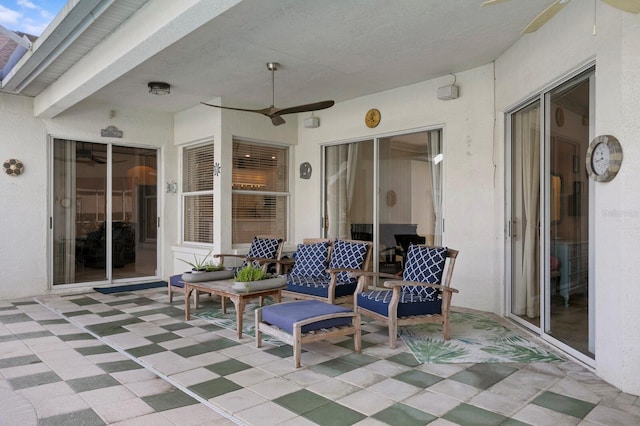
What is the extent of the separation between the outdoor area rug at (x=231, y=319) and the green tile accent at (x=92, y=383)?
1.35 meters

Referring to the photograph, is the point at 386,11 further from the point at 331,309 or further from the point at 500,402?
the point at 500,402

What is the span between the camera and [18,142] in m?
6.05

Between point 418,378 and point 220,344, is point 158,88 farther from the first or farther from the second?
point 418,378

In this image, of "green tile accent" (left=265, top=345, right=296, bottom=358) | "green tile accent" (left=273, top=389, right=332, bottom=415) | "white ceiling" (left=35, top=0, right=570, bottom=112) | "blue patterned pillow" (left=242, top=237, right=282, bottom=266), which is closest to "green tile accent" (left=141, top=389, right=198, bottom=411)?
"green tile accent" (left=273, top=389, right=332, bottom=415)

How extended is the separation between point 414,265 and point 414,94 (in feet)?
8.46

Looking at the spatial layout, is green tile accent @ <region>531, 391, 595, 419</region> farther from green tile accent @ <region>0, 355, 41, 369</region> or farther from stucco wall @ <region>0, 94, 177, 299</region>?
stucco wall @ <region>0, 94, 177, 299</region>

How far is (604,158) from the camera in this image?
3055 millimetres

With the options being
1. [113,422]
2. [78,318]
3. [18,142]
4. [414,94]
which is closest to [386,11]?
[414,94]

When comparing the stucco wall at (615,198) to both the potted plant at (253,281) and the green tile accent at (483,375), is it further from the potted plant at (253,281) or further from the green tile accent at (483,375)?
the potted plant at (253,281)

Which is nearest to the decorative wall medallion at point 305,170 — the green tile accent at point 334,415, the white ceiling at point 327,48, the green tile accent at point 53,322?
the white ceiling at point 327,48

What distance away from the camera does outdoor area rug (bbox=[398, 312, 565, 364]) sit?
3.58m

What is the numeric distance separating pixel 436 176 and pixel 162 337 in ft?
12.6

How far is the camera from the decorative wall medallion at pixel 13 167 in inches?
234

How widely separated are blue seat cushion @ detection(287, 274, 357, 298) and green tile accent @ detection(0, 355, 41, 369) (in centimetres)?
245
